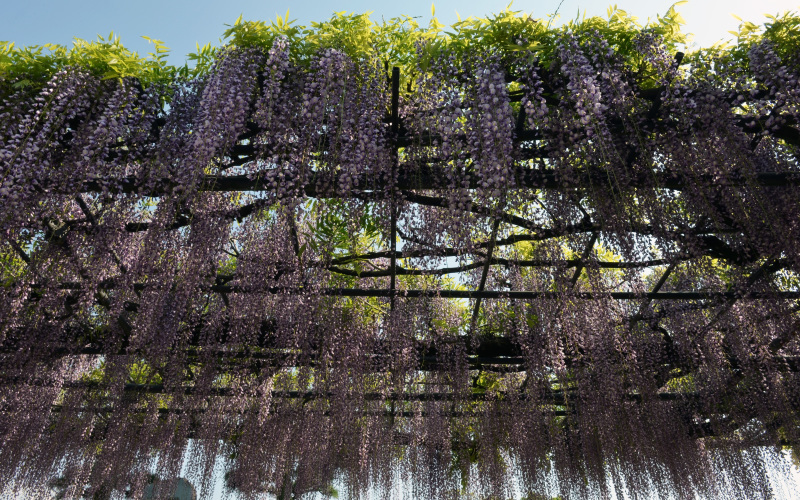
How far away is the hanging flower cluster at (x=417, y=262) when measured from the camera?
3.44m

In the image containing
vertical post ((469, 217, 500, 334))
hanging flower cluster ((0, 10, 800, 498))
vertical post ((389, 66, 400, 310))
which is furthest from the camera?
vertical post ((469, 217, 500, 334))

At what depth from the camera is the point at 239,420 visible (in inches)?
293

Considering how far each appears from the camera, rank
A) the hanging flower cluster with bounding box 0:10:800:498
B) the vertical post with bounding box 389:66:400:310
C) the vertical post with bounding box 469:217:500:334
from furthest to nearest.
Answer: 1. the vertical post with bounding box 469:217:500:334
2. the hanging flower cluster with bounding box 0:10:800:498
3. the vertical post with bounding box 389:66:400:310

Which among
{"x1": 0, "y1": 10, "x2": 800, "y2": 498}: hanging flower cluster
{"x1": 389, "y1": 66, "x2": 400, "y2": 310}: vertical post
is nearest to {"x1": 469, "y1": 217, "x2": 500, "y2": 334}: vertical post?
{"x1": 0, "y1": 10, "x2": 800, "y2": 498}: hanging flower cluster

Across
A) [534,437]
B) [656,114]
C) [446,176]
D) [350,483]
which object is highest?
[656,114]

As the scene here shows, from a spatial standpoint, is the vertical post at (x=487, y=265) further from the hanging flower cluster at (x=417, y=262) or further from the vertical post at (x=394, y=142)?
the vertical post at (x=394, y=142)

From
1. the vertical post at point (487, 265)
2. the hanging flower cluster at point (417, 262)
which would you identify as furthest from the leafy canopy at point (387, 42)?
the vertical post at point (487, 265)

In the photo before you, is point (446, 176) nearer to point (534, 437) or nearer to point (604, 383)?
point (604, 383)

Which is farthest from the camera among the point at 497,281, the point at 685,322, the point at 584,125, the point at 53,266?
the point at 685,322

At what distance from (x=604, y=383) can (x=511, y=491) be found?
284 cm

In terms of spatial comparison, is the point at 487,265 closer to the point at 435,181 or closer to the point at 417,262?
the point at 417,262

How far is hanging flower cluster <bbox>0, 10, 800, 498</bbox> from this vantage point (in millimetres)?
3436

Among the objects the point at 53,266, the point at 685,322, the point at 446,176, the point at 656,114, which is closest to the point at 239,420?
the point at 53,266

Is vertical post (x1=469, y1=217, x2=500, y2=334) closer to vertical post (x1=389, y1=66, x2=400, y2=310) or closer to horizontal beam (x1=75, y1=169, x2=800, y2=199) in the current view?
horizontal beam (x1=75, y1=169, x2=800, y2=199)
